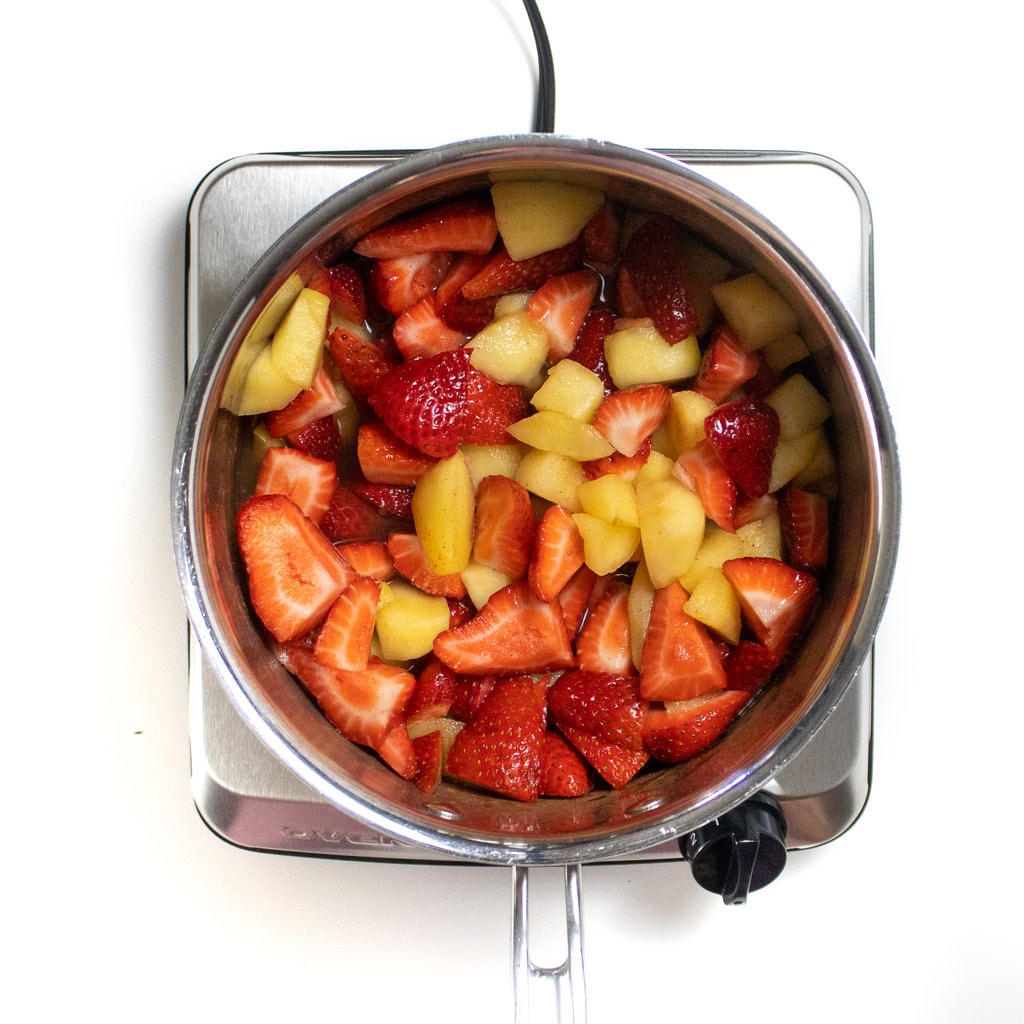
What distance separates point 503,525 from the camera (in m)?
0.83

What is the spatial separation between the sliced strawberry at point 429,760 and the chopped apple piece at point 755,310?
0.45 metres

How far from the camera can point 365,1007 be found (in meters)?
0.98

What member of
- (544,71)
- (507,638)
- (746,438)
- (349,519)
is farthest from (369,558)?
(544,71)

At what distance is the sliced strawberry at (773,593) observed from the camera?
2.60 ft

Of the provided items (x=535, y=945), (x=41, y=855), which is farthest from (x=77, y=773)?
(x=535, y=945)

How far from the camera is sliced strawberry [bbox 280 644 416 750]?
2.63 ft

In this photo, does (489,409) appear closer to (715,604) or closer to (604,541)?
(604,541)

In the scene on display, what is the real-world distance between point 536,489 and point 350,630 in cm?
21

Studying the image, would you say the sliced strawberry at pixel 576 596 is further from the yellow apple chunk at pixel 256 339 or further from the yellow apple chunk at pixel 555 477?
the yellow apple chunk at pixel 256 339

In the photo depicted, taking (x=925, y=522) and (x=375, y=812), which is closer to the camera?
(x=375, y=812)

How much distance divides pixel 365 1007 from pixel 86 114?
98cm

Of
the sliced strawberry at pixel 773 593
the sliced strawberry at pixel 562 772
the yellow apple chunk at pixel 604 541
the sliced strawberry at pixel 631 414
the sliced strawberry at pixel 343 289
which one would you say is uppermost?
the sliced strawberry at pixel 343 289

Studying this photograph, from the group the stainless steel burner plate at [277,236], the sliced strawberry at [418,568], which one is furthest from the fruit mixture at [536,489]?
the stainless steel burner plate at [277,236]

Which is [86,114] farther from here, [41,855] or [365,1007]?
[365,1007]
